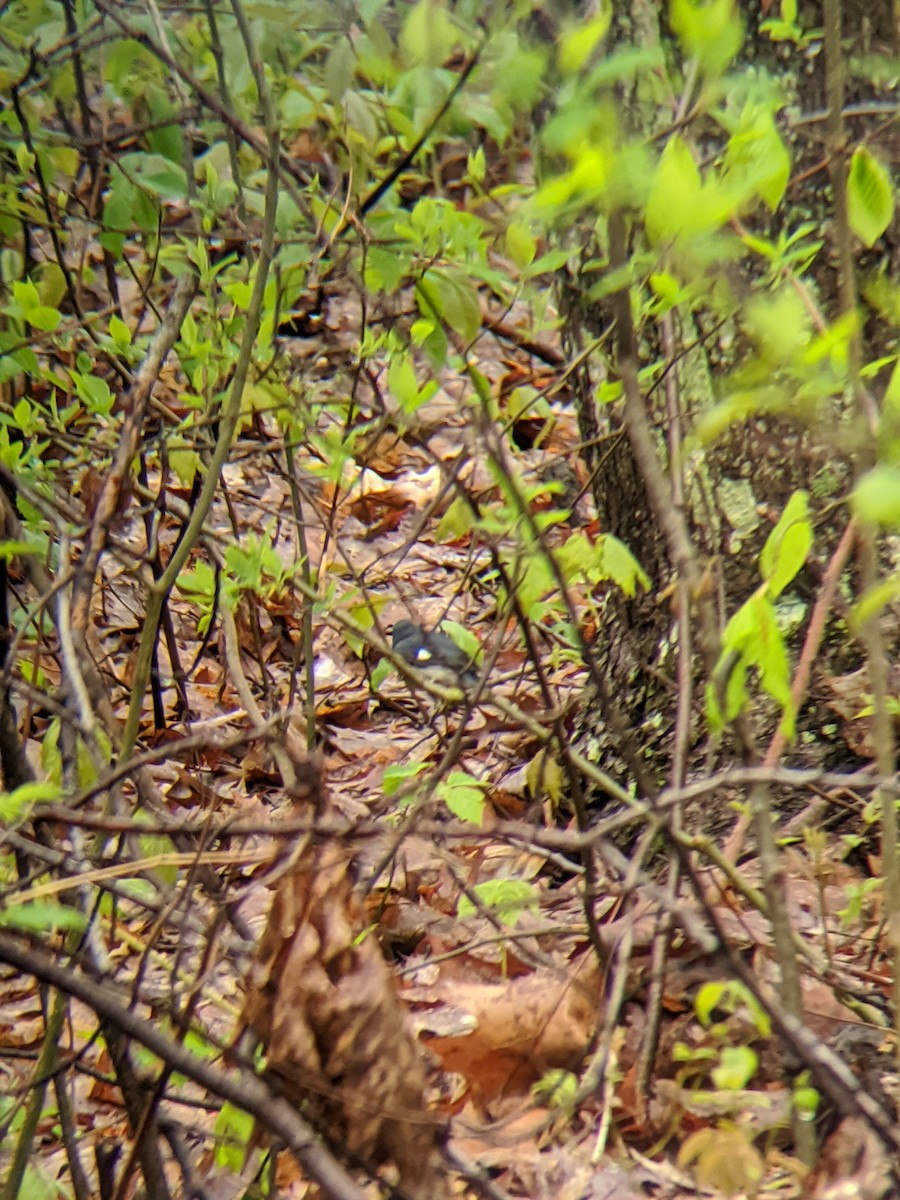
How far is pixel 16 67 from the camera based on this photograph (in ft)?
6.95

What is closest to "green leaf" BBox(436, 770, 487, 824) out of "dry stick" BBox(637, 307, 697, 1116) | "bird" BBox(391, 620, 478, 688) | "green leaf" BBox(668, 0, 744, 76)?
"dry stick" BBox(637, 307, 697, 1116)

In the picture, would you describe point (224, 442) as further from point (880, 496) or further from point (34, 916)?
point (880, 496)

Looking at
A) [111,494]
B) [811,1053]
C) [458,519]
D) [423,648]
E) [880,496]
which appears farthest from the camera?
[423,648]

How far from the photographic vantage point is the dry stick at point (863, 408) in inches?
44.1

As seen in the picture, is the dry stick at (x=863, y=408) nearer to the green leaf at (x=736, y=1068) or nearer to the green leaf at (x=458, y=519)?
the green leaf at (x=736, y=1068)

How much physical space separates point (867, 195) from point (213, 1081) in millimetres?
1012

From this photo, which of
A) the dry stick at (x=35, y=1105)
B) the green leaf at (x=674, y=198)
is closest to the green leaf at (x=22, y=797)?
the dry stick at (x=35, y=1105)

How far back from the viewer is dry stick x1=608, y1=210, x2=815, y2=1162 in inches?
43.1

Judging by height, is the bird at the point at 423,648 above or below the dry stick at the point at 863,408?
above

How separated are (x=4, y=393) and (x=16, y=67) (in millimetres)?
654

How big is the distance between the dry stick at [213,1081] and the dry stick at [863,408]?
1.98ft

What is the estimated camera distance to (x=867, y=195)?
43.9 inches

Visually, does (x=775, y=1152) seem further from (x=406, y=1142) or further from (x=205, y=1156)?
(x=205, y=1156)

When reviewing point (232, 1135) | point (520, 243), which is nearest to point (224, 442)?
point (520, 243)
